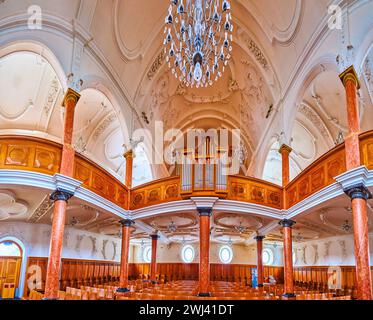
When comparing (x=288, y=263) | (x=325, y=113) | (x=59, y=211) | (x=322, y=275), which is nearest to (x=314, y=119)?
(x=325, y=113)

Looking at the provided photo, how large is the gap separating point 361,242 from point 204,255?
18.3 feet

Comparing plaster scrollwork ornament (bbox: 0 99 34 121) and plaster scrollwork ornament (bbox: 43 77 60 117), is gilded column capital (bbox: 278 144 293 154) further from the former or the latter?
plaster scrollwork ornament (bbox: 0 99 34 121)

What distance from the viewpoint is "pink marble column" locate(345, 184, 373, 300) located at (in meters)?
8.01

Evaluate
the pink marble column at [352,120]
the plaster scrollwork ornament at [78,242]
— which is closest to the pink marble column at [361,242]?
the pink marble column at [352,120]

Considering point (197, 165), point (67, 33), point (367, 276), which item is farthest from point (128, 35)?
point (367, 276)

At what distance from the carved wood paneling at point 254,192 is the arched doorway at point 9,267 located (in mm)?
10906

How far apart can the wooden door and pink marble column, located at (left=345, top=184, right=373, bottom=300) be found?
1484 cm

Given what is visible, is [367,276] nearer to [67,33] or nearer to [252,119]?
[67,33]

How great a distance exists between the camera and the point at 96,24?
42.1ft

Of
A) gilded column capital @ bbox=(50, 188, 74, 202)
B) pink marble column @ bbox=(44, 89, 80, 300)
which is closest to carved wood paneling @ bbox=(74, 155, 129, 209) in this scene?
pink marble column @ bbox=(44, 89, 80, 300)

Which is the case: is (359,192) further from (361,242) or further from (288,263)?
(288,263)

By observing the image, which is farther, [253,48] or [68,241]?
[68,241]

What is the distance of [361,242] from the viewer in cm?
827

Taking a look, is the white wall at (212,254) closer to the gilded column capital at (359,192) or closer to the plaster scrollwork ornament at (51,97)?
the plaster scrollwork ornament at (51,97)
